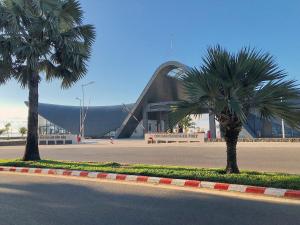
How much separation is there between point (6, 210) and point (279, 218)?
486 cm

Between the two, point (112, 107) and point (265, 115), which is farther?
point (112, 107)

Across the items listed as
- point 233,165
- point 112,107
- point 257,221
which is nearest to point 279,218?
point 257,221

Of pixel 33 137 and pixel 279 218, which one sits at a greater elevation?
pixel 33 137

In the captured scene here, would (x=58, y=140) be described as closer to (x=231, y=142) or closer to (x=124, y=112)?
(x=124, y=112)

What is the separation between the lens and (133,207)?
23.5 ft

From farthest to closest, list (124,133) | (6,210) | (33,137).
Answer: (124,133), (33,137), (6,210)

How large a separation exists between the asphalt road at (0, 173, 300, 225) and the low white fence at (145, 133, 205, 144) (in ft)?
104

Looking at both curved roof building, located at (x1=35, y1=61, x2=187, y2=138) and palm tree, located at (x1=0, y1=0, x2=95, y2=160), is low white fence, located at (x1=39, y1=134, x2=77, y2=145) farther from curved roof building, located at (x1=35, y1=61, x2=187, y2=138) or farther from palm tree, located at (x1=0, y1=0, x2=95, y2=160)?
palm tree, located at (x1=0, y1=0, x2=95, y2=160)

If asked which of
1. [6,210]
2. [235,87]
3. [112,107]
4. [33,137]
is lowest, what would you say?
[6,210]

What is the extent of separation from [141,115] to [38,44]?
5289 centimetres

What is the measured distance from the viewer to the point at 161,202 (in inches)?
299

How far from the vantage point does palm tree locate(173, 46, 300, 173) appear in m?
9.54

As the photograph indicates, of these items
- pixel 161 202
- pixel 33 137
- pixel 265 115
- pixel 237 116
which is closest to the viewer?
pixel 161 202

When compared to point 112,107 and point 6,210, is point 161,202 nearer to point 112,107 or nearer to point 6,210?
point 6,210
